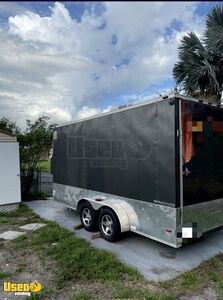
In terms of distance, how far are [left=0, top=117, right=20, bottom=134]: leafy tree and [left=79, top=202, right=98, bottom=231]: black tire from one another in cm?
498

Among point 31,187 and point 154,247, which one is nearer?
point 154,247

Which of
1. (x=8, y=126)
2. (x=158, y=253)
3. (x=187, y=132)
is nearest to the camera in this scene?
(x=187, y=132)

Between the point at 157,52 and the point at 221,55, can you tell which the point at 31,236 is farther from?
the point at 221,55

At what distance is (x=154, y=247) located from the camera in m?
4.54

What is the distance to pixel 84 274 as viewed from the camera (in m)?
3.48

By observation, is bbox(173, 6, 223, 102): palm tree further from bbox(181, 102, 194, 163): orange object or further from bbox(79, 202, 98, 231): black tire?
bbox(79, 202, 98, 231): black tire

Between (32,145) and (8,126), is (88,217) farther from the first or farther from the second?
(8,126)

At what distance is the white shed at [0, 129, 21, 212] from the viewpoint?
23.3 feet

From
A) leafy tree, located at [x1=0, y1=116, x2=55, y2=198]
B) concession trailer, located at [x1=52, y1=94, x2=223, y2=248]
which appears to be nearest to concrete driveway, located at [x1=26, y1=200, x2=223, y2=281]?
concession trailer, located at [x1=52, y1=94, x2=223, y2=248]

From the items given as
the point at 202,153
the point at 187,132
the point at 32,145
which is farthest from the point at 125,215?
the point at 32,145

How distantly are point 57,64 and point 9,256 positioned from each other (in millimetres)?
7524

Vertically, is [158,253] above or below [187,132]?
below

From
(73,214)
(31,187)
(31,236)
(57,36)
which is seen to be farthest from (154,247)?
(57,36)

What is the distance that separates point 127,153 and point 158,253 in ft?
5.80
